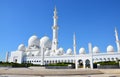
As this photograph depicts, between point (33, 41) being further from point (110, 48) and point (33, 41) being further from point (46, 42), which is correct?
point (110, 48)

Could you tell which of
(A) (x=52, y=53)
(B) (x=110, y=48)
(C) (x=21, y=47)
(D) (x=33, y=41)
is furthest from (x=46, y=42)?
(B) (x=110, y=48)

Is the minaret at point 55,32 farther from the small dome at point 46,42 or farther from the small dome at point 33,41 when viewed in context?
→ the small dome at point 33,41

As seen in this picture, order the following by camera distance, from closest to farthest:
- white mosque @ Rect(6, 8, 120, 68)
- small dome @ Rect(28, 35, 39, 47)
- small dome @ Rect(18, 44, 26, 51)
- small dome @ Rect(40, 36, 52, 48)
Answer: white mosque @ Rect(6, 8, 120, 68) < small dome @ Rect(40, 36, 52, 48) < small dome @ Rect(18, 44, 26, 51) < small dome @ Rect(28, 35, 39, 47)

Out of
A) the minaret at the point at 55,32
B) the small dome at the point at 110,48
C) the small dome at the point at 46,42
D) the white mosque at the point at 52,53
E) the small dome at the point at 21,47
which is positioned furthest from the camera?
the small dome at the point at 21,47

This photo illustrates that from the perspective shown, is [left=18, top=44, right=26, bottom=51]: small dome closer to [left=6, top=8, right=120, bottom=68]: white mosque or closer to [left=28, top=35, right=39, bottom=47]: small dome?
[left=6, top=8, right=120, bottom=68]: white mosque

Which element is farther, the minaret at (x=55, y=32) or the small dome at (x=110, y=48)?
the minaret at (x=55, y=32)

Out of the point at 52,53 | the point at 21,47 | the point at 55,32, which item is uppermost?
the point at 55,32

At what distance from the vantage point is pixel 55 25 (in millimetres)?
48594

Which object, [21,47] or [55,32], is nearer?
[55,32]

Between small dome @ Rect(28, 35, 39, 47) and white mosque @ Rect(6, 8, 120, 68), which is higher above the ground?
small dome @ Rect(28, 35, 39, 47)

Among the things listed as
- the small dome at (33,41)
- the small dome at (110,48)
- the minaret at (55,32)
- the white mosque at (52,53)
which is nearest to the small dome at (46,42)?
the white mosque at (52,53)

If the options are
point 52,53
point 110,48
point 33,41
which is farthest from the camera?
point 33,41

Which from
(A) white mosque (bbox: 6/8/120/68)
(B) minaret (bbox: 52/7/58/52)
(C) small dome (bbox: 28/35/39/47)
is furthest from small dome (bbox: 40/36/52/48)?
(B) minaret (bbox: 52/7/58/52)

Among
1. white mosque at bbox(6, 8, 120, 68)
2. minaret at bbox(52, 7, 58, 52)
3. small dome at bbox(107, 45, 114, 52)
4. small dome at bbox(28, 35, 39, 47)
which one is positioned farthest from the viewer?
small dome at bbox(28, 35, 39, 47)
